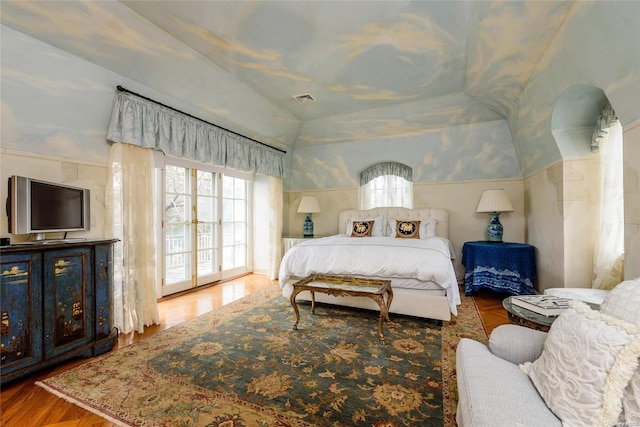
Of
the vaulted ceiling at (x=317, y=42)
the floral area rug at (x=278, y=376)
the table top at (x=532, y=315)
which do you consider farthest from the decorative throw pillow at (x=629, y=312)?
the vaulted ceiling at (x=317, y=42)

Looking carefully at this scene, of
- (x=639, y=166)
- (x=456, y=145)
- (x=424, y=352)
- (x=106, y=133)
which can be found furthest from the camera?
(x=456, y=145)

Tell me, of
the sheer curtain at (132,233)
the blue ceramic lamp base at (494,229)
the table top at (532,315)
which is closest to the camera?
the table top at (532,315)

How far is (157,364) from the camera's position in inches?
81.5

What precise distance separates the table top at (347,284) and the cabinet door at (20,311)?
1.93 m

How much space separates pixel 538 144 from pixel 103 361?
486 cm

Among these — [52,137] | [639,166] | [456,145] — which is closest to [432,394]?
[639,166]

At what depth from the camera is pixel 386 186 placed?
518 centimetres

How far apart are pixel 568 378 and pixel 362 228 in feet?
11.7

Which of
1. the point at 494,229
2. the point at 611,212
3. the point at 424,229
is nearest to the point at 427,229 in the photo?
the point at 424,229

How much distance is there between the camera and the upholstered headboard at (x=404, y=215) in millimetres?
4500

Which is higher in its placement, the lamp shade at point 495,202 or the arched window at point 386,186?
the arched window at point 386,186

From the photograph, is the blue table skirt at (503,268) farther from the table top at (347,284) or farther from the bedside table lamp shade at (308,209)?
the bedside table lamp shade at (308,209)

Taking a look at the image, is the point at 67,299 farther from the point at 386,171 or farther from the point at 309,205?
the point at 386,171

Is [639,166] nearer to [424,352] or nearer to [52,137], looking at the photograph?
[424,352]
